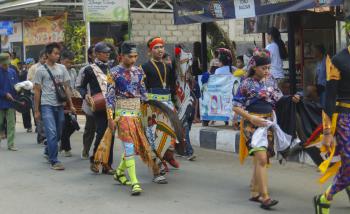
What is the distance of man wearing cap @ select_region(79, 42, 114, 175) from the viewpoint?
8.24 metres

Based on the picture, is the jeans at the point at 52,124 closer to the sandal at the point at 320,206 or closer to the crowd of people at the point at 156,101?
the crowd of people at the point at 156,101

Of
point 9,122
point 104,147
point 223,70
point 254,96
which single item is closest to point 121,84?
point 104,147

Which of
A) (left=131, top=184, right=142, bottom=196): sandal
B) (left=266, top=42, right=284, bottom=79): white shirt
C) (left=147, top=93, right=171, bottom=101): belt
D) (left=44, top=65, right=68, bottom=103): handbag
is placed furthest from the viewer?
(left=266, top=42, right=284, bottom=79): white shirt

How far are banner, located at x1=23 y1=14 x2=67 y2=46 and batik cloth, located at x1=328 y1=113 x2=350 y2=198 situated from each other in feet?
45.9

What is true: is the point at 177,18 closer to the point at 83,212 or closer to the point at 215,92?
the point at 215,92

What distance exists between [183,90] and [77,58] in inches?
387

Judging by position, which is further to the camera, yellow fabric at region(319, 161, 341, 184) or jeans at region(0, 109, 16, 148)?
jeans at region(0, 109, 16, 148)

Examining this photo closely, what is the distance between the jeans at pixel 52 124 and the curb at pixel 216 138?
3.01 meters

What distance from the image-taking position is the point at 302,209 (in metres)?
6.07

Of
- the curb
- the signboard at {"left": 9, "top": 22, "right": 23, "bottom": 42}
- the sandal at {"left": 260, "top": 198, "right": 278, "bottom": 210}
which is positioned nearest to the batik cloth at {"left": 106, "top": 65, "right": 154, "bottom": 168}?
the sandal at {"left": 260, "top": 198, "right": 278, "bottom": 210}

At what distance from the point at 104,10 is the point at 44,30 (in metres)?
6.01

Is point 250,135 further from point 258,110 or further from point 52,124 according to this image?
point 52,124

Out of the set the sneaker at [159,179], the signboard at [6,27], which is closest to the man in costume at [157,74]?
the sneaker at [159,179]

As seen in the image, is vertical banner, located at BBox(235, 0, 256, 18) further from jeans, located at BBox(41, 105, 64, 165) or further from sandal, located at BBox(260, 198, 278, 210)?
sandal, located at BBox(260, 198, 278, 210)
